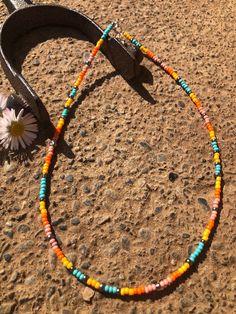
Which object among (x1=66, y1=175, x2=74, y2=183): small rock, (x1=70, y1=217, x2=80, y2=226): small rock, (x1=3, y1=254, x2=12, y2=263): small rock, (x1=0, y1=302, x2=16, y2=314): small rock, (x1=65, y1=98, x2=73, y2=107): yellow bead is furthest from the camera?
(x1=65, y1=98, x2=73, y2=107): yellow bead

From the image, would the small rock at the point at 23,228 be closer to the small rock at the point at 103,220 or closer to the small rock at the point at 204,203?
the small rock at the point at 103,220

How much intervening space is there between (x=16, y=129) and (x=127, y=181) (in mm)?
712

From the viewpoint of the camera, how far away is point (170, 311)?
2.00m

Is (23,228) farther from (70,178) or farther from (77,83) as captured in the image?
(77,83)

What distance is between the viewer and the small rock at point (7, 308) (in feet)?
6.47

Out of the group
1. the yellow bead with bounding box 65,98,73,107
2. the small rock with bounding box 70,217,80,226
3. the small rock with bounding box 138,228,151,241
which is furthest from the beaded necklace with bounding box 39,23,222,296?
the small rock with bounding box 138,228,151,241

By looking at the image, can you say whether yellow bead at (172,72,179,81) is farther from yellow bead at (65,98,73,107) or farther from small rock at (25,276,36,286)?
small rock at (25,276,36,286)

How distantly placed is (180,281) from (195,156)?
765 millimetres

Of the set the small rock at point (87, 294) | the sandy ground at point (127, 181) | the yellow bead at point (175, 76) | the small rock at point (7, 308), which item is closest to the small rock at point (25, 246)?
the sandy ground at point (127, 181)

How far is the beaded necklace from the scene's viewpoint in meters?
2.03

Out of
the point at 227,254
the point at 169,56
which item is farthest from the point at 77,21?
the point at 227,254

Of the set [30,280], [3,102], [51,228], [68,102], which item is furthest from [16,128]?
[30,280]

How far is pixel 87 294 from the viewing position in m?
2.02

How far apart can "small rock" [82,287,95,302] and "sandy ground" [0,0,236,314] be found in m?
0.02
